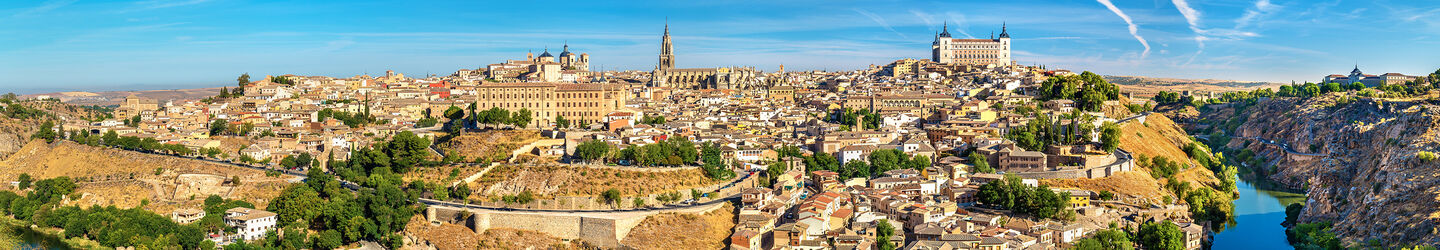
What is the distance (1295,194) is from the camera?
4322 cm

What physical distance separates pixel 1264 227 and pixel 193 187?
3386cm

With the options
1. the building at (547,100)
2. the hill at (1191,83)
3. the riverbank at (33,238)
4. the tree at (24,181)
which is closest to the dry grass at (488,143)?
the building at (547,100)

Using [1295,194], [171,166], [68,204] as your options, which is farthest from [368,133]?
[1295,194]

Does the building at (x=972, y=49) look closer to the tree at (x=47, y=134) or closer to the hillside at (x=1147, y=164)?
the hillside at (x=1147, y=164)

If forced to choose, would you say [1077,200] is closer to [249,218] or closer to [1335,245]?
[1335,245]

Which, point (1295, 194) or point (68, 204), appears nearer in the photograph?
point (68, 204)

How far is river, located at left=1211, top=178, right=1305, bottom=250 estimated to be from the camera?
33.0 meters

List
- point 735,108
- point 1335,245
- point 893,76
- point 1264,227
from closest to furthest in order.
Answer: point 1335,245 < point 1264,227 < point 735,108 < point 893,76

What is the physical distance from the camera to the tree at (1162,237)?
94.1 ft

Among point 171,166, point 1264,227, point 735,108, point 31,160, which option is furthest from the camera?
point 735,108

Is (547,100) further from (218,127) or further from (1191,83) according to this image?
(1191,83)

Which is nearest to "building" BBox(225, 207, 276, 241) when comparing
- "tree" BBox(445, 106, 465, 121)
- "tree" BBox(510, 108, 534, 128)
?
"tree" BBox(510, 108, 534, 128)

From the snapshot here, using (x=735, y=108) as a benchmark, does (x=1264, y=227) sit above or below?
below

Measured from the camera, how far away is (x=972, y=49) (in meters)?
75.4
